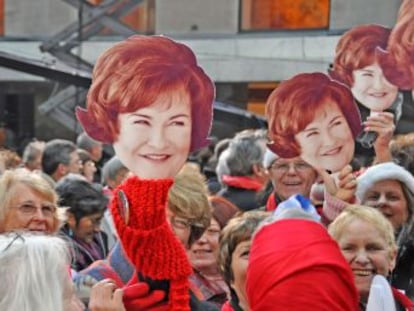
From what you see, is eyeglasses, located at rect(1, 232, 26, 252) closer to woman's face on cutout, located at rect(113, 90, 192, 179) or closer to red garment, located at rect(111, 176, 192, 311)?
red garment, located at rect(111, 176, 192, 311)

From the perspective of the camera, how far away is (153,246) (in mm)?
3227

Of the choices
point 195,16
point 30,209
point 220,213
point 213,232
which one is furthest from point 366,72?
point 30,209

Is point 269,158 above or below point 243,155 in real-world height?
above

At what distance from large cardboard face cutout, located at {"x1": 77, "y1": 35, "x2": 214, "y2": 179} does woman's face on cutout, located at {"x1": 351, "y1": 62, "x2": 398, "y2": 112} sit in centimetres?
73

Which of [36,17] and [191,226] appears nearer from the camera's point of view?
[191,226]

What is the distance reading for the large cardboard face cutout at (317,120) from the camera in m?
4.04

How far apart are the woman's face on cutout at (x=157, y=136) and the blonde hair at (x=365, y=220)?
2.03ft

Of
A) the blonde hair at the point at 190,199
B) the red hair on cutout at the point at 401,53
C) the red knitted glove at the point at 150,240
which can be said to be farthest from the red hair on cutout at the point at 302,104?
the red knitted glove at the point at 150,240

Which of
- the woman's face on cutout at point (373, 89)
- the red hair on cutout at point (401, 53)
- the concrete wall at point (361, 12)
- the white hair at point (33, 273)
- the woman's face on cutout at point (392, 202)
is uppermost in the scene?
the concrete wall at point (361, 12)

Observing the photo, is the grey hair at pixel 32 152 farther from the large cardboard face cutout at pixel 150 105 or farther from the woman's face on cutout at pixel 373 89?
the large cardboard face cutout at pixel 150 105

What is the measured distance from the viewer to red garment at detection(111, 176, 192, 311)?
3.21 meters

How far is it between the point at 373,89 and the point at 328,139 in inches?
10.4

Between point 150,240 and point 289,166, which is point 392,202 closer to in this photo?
point 289,166

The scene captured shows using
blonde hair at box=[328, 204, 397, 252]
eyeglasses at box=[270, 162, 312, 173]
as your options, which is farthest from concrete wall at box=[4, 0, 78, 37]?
blonde hair at box=[328, 204, 397, 252]
